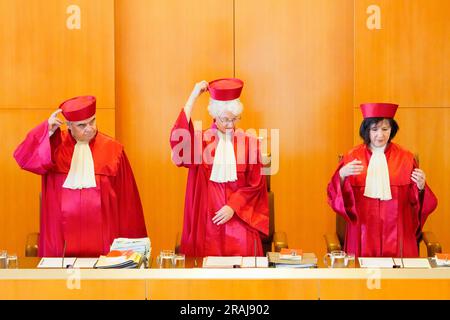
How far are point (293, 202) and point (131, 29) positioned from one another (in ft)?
5.57

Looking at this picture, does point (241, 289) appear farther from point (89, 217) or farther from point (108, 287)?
point (89, 217)

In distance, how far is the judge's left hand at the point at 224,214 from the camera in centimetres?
468

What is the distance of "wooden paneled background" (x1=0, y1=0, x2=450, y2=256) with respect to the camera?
5965 millimetres

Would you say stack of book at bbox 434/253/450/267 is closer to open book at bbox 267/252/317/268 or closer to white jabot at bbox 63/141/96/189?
open book at bbox 267/252/317/268

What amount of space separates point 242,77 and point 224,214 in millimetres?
1700

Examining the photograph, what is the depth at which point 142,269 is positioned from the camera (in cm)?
383

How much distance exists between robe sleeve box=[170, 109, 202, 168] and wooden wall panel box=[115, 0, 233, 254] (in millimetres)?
1404

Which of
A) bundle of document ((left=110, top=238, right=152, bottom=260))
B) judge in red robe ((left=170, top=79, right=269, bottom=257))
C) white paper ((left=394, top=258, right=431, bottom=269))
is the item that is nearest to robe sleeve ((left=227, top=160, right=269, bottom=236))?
judge in red robe ((left=170, top=79, right=269, bottom=257))

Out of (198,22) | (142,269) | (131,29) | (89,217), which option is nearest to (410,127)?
(198,22)

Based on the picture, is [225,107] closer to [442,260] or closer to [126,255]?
[126,255]

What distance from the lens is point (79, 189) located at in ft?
15.6

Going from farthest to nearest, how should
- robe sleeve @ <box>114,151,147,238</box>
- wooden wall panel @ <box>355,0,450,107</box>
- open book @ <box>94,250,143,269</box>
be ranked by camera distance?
wooden wall panel @ <box>355,0,450,107</box>, robe sleeve @ <box>114,151,147,238</box>, open book @ <box>94,250,143,269</box>

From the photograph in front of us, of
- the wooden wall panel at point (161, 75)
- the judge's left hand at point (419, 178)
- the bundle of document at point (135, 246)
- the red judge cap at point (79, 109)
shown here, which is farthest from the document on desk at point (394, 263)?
the wooden wall panel at point (161, 75)

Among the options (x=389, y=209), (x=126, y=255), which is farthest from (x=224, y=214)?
(x=389, y=209)
